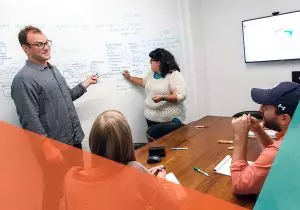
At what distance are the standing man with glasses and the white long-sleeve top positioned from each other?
965mm

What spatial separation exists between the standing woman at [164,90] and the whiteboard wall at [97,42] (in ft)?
0.67

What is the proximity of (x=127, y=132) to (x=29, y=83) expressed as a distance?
1.11 meters

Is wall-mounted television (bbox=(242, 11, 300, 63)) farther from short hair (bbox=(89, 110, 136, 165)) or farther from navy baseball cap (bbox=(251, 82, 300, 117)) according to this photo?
short hair (bbox=(89, 110, 136, 165))

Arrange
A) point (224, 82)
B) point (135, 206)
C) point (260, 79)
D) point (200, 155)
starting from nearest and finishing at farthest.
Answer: point (135, 206) → point (200, 155) → point (260, 79) → point (224, 82)

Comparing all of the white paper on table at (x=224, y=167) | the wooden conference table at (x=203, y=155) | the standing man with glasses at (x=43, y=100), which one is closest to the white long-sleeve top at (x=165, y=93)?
the wooden conference table at (x=203, y=155)

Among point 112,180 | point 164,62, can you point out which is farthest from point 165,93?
point 112,180

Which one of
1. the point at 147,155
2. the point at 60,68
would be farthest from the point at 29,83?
the point at 147,155

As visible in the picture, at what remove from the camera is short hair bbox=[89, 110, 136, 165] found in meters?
1.09

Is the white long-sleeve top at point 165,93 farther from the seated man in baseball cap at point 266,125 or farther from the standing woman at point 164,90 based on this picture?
the seated man in baseball cap at point 266,125

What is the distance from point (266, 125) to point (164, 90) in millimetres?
1557

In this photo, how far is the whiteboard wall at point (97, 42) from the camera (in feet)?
7.00

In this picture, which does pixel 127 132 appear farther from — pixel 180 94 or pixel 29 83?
pixel 180 94

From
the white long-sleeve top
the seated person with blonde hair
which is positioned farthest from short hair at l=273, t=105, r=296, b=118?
the white long-sleeve top

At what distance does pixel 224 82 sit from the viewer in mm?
3996
